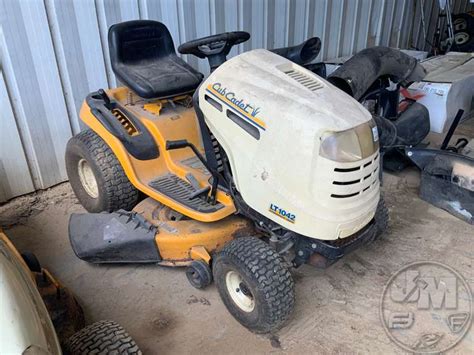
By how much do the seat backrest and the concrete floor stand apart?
1.04 m

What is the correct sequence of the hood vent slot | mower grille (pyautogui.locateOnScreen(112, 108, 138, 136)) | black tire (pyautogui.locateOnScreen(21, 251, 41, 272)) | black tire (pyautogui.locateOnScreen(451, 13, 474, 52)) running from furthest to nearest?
black tire (pyautogui.locateOnScreen(451, 13, 474, 52)) → mower grille (pyautogui.locateOnScreen(112, 108, 138, 136)) → black tire (pyautogui.locateOnScreen(21, 251, 41, 272)) → the hood vent slot

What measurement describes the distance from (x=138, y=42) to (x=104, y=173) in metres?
0.74

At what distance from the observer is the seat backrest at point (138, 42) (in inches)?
90.4

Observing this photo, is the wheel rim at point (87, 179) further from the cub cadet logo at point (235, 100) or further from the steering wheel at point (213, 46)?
the cub cadet logo at point (235, 100)

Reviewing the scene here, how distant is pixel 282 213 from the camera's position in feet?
5.31

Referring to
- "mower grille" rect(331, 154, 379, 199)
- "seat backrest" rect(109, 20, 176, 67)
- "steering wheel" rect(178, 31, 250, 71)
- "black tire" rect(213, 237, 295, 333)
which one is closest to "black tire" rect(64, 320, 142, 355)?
"black tire" rect(213, 237, 295, 333)

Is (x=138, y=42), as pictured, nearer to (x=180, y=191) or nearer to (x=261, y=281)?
(x=180, y=191)

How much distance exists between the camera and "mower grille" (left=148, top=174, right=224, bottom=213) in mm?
1938

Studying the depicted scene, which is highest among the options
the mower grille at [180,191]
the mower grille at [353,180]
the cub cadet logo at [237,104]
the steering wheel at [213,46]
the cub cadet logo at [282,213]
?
the steering wheel at [213,46]

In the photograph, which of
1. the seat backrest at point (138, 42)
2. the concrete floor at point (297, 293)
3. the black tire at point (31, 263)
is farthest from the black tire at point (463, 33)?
the black tire at point (31, 263)

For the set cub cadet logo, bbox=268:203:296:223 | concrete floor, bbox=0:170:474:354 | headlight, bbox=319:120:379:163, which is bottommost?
concrete floor, bbox=0:170:474:354

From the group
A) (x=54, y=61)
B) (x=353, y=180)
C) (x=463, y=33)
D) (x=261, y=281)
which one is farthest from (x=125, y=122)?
(x=463, y=33)

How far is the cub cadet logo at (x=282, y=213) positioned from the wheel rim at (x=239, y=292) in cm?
32

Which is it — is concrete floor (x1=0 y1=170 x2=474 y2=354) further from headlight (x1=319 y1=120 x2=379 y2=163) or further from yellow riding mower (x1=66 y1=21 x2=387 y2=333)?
headlight (x1=319 y1=120 x2=379 y2=163)
